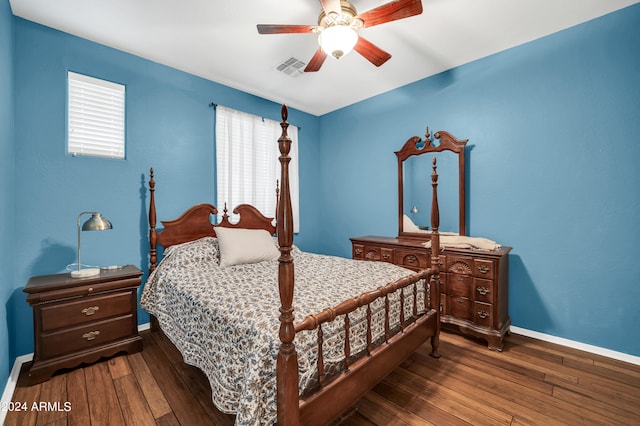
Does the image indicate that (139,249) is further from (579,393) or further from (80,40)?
(579,393)

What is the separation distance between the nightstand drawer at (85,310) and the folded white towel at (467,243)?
296cm

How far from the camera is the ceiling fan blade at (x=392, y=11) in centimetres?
174

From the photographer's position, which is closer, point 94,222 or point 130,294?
point 94,222

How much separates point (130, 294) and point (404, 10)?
309cm

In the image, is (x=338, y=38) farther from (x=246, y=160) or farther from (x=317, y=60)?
(x=246, y=160)

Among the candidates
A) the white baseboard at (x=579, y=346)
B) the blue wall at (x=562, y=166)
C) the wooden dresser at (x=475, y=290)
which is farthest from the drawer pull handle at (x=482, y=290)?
the white baseboard at (x=579, y=346)

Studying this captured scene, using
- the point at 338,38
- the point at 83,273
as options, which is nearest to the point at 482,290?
the point at 338,38

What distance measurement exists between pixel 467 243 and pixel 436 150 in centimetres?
121

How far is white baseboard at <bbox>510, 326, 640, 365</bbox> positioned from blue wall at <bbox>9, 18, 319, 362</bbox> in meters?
3.75

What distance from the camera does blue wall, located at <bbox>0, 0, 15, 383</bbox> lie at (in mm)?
1862

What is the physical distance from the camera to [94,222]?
2277 mm

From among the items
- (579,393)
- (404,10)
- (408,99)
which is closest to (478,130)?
(408,99)

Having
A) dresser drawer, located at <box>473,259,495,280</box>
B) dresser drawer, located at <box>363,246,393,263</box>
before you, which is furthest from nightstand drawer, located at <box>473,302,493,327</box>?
dresser drawer, located at <box>363,246,393,263</box>

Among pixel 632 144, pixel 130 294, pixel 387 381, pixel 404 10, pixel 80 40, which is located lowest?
pixel 387 381
